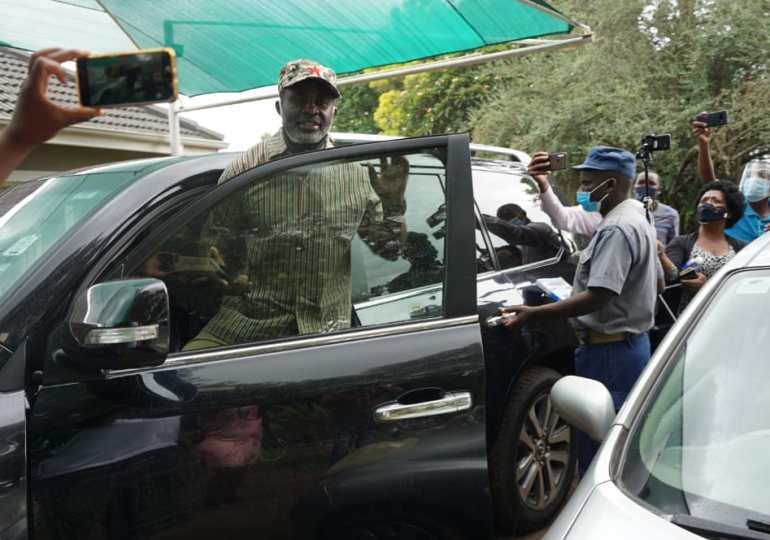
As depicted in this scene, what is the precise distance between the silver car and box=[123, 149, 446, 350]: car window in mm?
659

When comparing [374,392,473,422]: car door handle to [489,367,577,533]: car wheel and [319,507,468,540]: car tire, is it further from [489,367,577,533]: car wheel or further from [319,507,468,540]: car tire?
[489,367,577,533]: car wheel

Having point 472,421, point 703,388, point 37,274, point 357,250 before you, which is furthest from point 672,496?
point 37,274

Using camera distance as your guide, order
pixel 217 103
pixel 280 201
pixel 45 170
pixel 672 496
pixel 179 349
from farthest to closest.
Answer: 1. pixel 45 170
2. pixel 217 103
3. pixel 280 201
4. pixel 179 349
5. pixel 672 496

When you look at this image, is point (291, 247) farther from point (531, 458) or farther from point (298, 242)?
point (531, 458)

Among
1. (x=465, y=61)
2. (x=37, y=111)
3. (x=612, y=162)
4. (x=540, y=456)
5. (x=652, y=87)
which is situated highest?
(x=652, y=87)

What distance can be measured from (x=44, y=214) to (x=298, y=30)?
3003 mm

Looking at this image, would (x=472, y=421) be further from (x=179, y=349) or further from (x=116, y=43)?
(x=116, y=43)

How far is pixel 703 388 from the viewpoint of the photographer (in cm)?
208

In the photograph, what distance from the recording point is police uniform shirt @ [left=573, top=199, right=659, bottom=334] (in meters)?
3.27

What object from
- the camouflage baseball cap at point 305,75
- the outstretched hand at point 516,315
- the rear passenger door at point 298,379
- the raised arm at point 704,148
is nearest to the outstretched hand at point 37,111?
the rear passenger door at point 298,379

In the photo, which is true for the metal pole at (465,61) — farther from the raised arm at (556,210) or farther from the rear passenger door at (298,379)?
the rear passenger door at (298,379)

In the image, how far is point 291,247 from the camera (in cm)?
257

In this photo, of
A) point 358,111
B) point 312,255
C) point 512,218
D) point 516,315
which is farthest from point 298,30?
point 358,111

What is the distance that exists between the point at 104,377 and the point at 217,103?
460 cm
